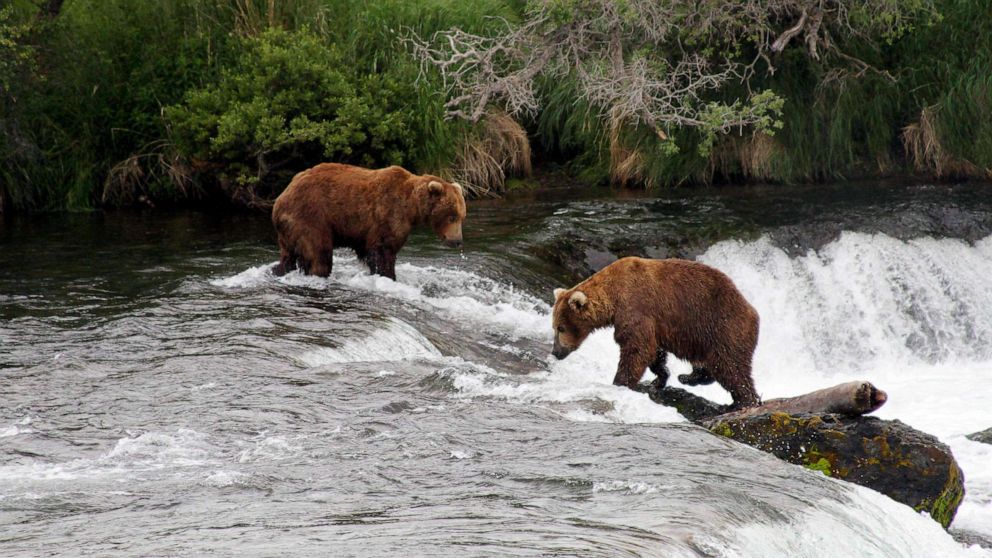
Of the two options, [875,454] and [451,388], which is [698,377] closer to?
[451,388]

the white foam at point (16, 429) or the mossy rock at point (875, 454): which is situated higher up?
the mossy rock at point (875, 454)

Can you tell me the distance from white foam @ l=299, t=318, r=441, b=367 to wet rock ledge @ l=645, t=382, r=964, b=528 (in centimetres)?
329

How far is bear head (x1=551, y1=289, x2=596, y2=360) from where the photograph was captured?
8045 millimetres

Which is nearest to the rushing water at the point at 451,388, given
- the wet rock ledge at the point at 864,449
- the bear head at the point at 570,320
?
the wet rock ledge at the point at 864,449

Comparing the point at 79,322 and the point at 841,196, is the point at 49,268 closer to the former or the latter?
the point at 79,322

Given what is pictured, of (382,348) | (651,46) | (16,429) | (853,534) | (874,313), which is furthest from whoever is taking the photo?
(651,46)

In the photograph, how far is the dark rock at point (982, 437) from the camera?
8812 millimetres

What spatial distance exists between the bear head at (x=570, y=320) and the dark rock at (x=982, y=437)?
3171mm

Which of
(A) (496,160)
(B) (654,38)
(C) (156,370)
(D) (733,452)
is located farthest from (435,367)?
(A) (496,160)

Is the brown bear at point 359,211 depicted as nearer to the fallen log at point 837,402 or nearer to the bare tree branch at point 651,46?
the fallen log at point 837,402

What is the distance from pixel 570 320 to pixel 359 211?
3501 mm

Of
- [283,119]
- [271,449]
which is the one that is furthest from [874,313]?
[271,449]

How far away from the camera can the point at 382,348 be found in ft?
30.5

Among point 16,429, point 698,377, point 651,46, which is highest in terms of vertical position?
point 651,46
